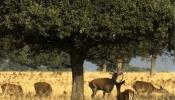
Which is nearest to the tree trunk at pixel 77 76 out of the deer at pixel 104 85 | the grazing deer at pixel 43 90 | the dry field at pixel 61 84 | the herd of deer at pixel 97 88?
the dry field at pixel 61 84

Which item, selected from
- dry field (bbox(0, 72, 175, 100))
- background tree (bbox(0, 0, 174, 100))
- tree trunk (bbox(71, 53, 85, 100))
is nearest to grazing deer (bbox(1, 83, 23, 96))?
dry field (bbox(0, 72, 175, 100))

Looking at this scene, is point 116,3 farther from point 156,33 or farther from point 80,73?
point 80,73

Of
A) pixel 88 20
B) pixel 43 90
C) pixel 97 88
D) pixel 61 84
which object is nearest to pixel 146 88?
pixel 97 88

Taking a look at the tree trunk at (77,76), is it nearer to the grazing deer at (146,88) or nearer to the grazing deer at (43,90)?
the grazing deer at (43,90)

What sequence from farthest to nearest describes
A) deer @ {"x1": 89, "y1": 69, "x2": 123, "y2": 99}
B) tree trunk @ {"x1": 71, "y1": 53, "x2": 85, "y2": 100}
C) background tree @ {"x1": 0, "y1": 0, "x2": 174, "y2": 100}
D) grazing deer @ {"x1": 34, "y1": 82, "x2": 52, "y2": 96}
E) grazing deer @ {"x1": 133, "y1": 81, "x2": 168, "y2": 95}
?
grazing deer @ {"x1": 133, "y1": 81, "x2": 168, "y2": 95}, grazing deer @ {"x1": 34, "y1": 82, "x2": 52, "y2": 96}, deer @ {"x1": 89, "y1": 69, "x2": 123, "y2": 99}, tree trunk @ {"x1": 71, "y1": 53, "x2": 85, "y2": 100}, background tree @ {"x1": 0, "y1": 0, "x2": 174, "y2": 100}

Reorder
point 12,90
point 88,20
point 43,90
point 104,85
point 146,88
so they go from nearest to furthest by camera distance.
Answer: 1. point 88,20
2. point 104,85
3. point 12,90
4. point 43,90
5. point 146,88

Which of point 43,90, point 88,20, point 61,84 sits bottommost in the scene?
point 61,84

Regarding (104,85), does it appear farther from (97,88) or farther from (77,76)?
(77,76)

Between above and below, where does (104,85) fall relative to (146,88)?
above

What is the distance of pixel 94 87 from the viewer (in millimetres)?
27625

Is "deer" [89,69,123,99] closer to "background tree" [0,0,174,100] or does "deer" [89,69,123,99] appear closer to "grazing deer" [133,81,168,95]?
"grazing deer" [133,81,168,95]

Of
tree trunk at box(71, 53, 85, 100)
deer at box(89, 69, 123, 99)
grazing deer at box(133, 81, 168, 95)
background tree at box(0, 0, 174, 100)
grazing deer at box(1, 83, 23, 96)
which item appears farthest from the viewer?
grazing deer at box(133, 81, 168, 95)

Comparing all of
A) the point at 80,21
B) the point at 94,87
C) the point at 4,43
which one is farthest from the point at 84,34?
the point at 94,87

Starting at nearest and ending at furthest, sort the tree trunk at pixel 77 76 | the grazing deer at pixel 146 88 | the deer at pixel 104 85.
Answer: the tree trunk at pixel 77 76 → the deer at pixel 104 85 → the grazing deer at pixel 146 88
